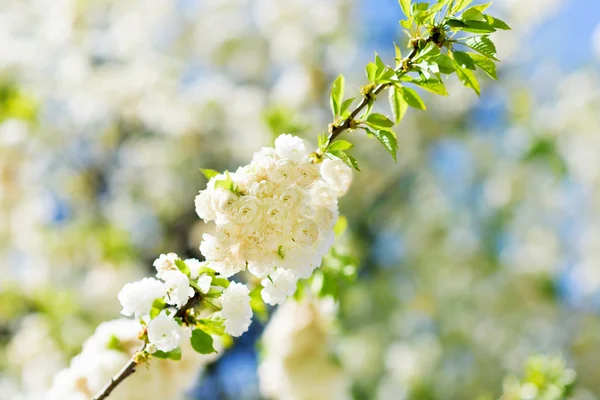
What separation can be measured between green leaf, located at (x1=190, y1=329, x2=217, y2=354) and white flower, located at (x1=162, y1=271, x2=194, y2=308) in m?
0.08

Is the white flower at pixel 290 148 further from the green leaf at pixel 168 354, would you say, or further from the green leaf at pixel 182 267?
the green leaf at pixel 168 354

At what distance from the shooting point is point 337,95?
1.14 meters

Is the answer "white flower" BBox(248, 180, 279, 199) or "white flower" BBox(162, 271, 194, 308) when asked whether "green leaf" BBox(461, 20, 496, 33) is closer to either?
"white flower" BBox(248, 180, 279, 199)

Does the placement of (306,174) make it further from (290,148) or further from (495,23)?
(495,23)

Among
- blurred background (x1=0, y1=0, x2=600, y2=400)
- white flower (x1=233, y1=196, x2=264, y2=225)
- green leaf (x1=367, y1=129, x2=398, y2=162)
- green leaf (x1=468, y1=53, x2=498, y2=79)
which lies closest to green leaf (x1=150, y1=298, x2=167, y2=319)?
white flower (x1=233, y1=196, x2=264, y2=225)

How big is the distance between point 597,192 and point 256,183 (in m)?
4.87

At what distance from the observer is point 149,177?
5.05 meters

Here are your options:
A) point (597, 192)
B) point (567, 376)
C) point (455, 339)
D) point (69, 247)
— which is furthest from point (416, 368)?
point (567, 376)

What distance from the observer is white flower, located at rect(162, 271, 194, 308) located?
3.33 ft

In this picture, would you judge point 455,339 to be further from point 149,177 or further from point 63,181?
point 63,181

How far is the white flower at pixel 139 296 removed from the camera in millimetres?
1065

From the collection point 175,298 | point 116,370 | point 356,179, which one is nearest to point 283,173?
point 175,298

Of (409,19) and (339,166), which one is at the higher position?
(409,19)

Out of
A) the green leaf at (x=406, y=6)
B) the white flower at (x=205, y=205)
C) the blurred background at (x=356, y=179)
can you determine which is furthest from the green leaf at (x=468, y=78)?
the blurred background at (x=356, y=179)
